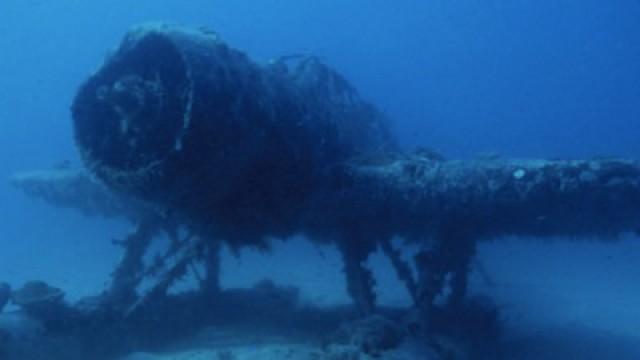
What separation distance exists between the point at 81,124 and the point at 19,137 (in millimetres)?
161559

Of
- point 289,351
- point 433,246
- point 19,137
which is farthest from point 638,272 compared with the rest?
point 19,137

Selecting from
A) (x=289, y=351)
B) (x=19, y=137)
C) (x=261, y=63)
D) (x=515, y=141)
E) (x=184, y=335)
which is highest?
(x=19, y=137)

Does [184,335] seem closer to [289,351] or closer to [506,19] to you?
[289,351]

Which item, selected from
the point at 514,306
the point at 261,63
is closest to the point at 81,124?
the point at 261,63

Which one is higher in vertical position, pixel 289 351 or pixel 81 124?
pixel 81 124

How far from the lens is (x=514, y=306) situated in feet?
63.2

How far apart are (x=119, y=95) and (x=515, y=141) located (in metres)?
125

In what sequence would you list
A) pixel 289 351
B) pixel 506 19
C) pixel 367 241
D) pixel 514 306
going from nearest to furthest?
1. pixel 289 351
2. pixel 367 241
3. pixel 514 306
4. pixel 506 19

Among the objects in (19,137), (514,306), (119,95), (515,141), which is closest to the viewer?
(119,95)

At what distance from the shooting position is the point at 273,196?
36.2 ft

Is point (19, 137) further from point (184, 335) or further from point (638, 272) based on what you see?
point (184, 335)

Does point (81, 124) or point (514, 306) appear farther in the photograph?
point (514, 306)

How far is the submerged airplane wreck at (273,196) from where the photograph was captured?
9414 millimetres

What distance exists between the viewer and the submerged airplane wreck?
30.9 ft
